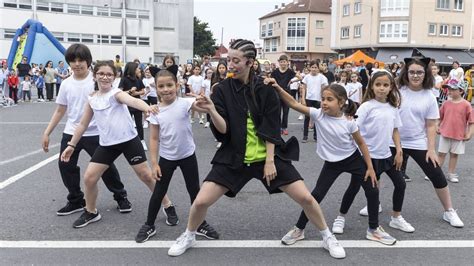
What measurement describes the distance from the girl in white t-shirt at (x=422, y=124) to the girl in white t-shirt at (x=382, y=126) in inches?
11.7

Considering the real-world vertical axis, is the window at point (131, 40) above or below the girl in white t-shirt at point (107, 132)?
above

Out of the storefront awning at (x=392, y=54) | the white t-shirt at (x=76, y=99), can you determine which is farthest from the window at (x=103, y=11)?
the white t-shirt at (x=76, y=99)

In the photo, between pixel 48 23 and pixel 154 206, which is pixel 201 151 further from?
pixel 48 23

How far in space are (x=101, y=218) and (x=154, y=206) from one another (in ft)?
3.19

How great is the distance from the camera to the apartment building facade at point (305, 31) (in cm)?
7150

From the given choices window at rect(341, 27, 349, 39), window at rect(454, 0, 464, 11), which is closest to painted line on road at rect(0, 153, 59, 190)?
window at rect(454, 0, 464, 11)

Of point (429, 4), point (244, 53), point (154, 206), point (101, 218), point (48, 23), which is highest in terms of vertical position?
point (429, 4)

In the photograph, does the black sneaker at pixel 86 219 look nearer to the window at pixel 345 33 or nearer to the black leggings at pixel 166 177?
the black leggings at pixel 166 177

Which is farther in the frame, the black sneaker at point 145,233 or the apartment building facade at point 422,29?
the apartment building facade at point 422,29

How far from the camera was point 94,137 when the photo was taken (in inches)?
191

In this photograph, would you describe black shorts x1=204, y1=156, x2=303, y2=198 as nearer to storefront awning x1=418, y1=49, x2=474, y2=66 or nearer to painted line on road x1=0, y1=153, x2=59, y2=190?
painted line on road x1=0, y1=153, x2=59, y2=190

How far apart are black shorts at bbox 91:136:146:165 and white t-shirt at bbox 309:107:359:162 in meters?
1.78

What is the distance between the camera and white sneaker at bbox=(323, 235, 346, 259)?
3854 millimetres

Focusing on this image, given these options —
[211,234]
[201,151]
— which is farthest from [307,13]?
[211,234]
